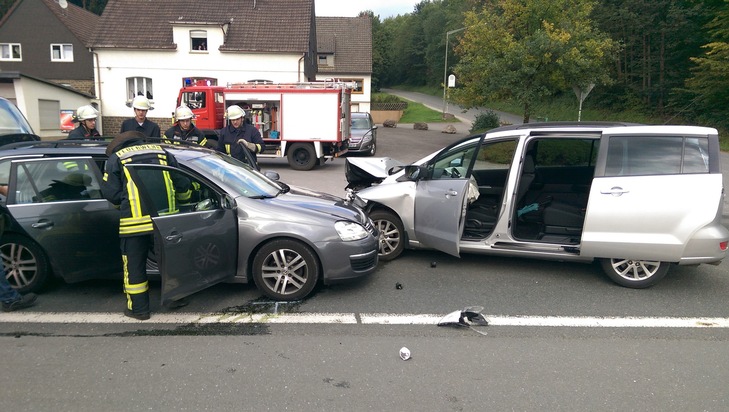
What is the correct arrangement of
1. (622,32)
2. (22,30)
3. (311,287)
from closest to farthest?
1. (311,287)
2. (622,32)
3. (22,30)

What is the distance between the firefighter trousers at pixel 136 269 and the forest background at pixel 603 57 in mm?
12871

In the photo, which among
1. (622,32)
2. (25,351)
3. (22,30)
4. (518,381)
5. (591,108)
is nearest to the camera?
(518,381)

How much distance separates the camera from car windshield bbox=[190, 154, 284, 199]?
515cm

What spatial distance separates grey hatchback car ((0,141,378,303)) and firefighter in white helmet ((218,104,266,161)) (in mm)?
2758

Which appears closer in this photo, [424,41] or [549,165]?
[549,165]

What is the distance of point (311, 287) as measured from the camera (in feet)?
16.3

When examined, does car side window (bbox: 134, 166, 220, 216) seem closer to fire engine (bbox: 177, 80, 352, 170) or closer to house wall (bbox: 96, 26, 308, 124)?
fire engine (bbox: 177, 80, 352, 170)

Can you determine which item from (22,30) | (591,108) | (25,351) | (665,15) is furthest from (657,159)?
(22,30)

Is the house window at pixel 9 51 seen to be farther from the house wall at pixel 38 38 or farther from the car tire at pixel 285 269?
the car tire at pixel 285 269

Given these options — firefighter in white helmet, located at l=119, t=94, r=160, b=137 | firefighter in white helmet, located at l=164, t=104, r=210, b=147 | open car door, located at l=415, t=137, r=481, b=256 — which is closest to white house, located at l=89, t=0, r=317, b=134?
firefighter in white helmet, located at l=164, t=104, r=210, b=147

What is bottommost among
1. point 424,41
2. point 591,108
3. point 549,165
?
point 549,165

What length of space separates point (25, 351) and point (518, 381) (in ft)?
12.2

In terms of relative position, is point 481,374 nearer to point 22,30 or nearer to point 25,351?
point 25,351

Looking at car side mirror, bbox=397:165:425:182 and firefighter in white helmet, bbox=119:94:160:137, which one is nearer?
car side mirror, bbox=397:165:425:182
